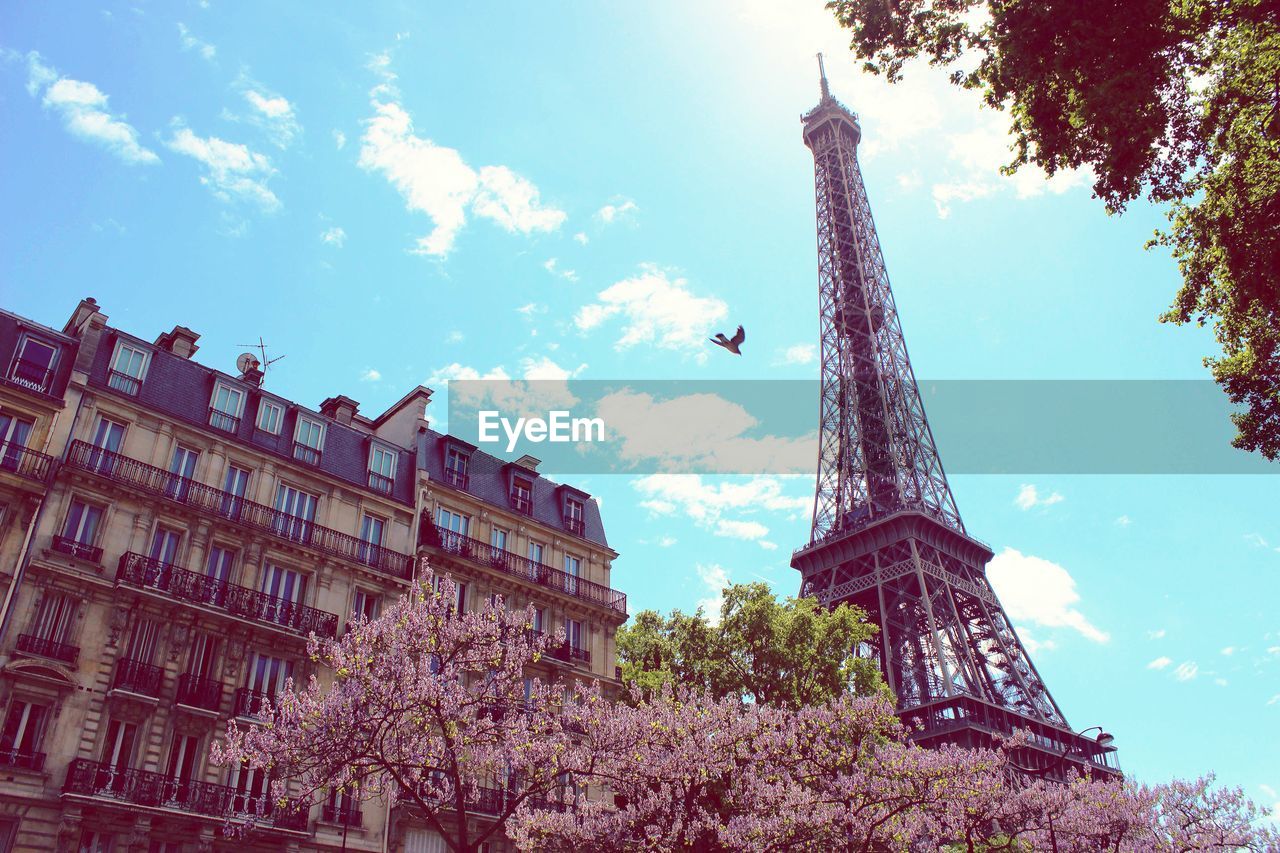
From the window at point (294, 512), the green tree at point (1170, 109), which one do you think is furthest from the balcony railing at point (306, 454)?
the green tree at point (1170, 109)

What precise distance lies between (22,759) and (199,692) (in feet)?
13.7

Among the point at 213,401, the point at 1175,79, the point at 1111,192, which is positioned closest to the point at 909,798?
the point at 1111,192

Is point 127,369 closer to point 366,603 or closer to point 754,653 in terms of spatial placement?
point 366,603

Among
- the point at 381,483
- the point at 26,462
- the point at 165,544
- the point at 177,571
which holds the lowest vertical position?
the point at 177,571

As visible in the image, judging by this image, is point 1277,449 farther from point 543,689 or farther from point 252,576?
point 252,576

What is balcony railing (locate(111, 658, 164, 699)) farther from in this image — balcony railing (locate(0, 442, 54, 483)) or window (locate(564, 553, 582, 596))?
window (locate(564, 553, 582, 596))

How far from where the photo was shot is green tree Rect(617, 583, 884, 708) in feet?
124

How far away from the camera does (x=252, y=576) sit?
27.7 metres

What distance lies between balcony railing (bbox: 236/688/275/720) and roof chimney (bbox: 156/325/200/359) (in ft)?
36.1

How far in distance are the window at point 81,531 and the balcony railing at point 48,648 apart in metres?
2.28

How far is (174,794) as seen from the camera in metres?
23.6

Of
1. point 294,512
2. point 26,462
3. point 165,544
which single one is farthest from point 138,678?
point 294,512

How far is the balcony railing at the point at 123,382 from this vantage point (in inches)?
1072

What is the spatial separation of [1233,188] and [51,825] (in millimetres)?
27390
